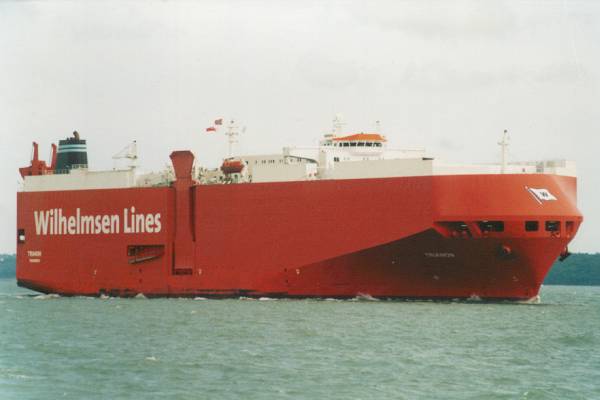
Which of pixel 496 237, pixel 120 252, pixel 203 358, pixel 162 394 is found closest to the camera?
pixel 162 394

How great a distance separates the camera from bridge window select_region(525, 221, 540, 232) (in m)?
36.1

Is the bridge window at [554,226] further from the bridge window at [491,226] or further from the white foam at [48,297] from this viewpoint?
the white foam at [48,297]

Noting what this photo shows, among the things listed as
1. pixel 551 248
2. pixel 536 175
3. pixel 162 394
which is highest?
pixel 536 175

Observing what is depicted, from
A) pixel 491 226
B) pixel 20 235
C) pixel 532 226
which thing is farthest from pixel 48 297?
pixel 532 226

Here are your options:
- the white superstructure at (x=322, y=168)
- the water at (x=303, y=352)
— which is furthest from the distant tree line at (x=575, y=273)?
the water at (x=303, y=352)

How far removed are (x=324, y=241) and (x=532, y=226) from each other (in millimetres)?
7181

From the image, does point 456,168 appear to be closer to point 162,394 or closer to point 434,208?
point 434,208

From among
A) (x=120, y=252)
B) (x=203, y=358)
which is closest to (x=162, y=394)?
(x=203, y=358)

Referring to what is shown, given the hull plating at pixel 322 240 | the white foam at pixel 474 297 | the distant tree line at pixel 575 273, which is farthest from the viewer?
the distant tree line at pixel 575 273

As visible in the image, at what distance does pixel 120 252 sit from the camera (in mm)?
44594

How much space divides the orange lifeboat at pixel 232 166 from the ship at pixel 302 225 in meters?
0.05

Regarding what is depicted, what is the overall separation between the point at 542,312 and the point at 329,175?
8902mm

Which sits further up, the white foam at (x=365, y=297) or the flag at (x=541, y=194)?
the flag at (x=541, y=194)

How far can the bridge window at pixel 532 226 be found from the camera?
3612cm
